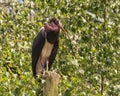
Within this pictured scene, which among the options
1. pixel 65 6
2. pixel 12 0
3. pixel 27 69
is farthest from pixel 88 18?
pixel 12 0

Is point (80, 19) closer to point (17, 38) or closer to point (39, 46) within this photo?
point (39, 46)

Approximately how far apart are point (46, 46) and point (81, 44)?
0.44m

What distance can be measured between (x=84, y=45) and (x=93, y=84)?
0.52 meters

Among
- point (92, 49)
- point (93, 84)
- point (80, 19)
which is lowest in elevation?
point (93, 84)

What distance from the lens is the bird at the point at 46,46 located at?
5.97 metres

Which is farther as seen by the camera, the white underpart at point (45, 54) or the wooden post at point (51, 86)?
the white underpart at point (45, 54)

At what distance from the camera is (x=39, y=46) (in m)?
6.06

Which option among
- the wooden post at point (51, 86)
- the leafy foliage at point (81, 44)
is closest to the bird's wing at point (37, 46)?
the leafy foliage at point (81, 44)

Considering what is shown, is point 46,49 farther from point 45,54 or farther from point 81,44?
point 81,44

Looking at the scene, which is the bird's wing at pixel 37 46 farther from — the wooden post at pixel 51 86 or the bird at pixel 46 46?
the wooden post at pixel 51 86

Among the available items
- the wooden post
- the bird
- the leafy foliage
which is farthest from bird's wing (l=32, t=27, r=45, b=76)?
the wooden post

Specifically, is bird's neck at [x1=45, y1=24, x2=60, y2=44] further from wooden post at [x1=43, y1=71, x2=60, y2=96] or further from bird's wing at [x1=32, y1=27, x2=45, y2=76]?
wooden post at [x1=43, y1=71, x2=60, y2=96]

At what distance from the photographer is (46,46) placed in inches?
242

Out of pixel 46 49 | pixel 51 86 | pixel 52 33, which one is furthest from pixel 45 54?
pixel 51 86
